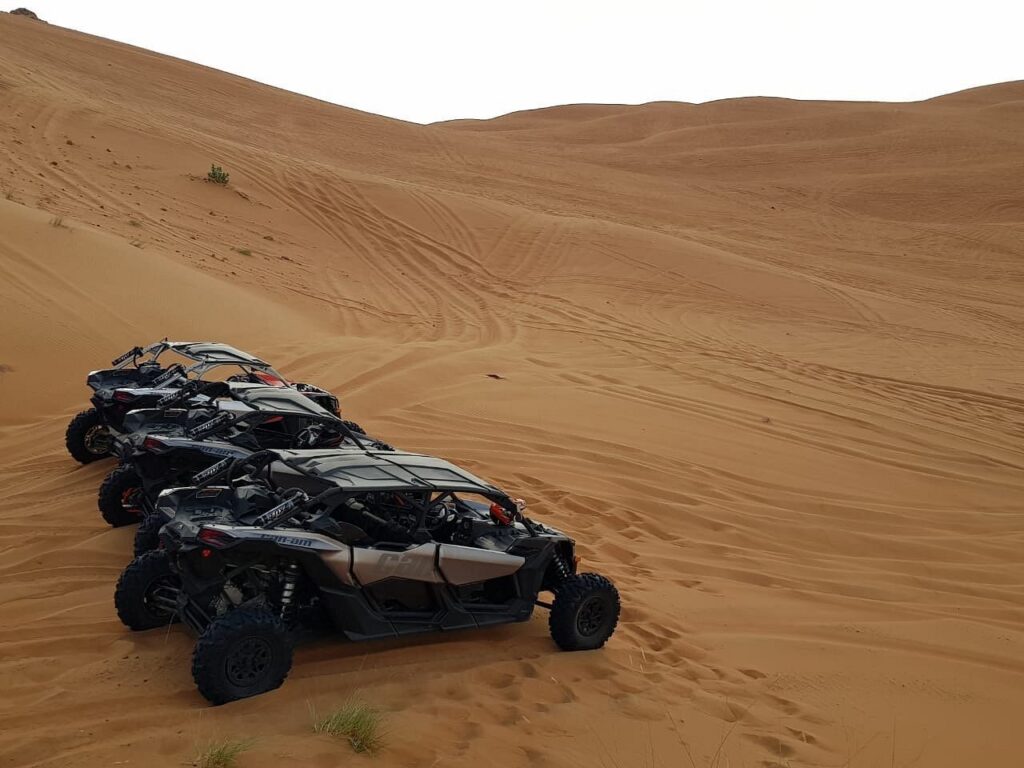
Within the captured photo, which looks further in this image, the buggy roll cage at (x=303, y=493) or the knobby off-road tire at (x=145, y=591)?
the knobby off-road tire at (x=145, y=591)

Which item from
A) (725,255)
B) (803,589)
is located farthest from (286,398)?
(725,255)

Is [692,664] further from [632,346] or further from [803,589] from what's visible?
[632,346]

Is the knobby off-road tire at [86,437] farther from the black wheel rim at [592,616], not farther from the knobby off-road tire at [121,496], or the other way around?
the black wheel rim at [592,616]

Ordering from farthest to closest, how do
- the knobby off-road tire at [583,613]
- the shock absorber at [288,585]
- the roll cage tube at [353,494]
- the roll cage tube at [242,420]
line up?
the roll cage tube at [242,420] → the knobby off-road tire at [583,613] → the roll cage tube at [353,494] → the shock absorber at [288,585]

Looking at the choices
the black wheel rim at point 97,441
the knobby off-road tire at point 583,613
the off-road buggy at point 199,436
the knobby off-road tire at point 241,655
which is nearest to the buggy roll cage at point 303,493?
the knobby off-road tire at point 583,613

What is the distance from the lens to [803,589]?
7.58 metres

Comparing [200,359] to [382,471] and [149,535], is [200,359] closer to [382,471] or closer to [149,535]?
[149,535]

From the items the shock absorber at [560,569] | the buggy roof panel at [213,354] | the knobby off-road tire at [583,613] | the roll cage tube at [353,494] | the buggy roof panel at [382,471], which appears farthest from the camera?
the buggy roof panel at [213,354]

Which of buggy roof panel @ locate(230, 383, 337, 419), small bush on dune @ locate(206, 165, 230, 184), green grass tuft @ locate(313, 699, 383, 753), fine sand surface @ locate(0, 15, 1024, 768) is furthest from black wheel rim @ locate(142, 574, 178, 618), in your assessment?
small bush on dune @ locate(206, 165, 230, 184)

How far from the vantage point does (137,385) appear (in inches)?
343

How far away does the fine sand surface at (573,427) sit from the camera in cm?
505

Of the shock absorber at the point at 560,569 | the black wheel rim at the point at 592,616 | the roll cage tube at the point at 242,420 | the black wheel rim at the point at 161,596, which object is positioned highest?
the roll cage tube at the point at 242,420

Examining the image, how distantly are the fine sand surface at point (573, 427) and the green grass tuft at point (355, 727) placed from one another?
0.12 m

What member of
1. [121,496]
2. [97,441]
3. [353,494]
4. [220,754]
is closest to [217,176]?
[97,441]
